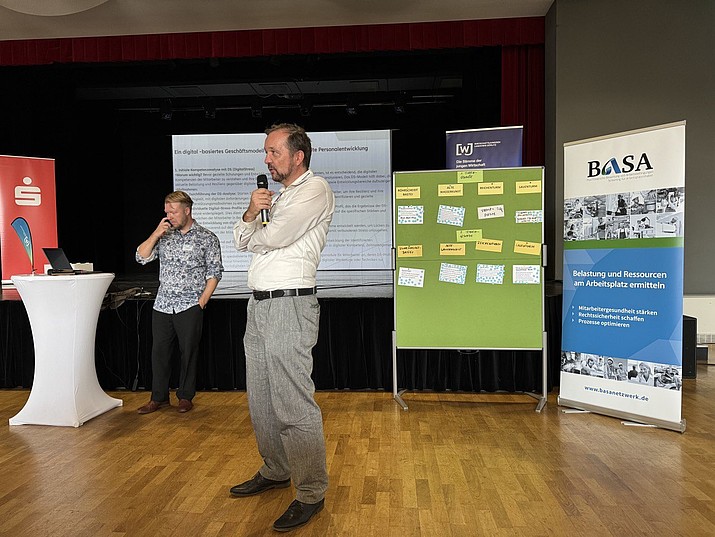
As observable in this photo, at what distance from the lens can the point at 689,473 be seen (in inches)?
123

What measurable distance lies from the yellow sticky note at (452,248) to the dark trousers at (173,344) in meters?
1.71

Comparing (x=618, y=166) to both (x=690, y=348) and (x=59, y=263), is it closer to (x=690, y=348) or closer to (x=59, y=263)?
(x=690, y=348)

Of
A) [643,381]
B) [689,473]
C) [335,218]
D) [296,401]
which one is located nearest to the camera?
[296,401]

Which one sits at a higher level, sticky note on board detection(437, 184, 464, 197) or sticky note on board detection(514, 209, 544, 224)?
sticky note on board detection(437, 184, 464, 197)

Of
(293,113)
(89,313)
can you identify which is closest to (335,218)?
(293,113)

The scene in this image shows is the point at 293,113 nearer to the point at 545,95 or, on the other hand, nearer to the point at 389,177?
the point at 389,177

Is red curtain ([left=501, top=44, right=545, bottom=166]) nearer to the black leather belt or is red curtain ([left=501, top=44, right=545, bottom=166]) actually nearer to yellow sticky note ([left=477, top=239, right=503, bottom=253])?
yellow sticky note ([left=477, top=239, right=503, bottom=253])

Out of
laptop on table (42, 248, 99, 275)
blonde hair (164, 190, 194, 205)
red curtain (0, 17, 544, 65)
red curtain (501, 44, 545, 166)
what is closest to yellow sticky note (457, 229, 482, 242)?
blonde hair (164, 190, 194, 205)

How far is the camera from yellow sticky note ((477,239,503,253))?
4387mm

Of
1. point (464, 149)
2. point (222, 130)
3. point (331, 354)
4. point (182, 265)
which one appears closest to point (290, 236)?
point (182, 265)

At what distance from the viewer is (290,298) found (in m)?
2.56

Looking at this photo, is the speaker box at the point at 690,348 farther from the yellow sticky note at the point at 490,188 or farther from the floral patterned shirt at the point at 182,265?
the floral patterned shirt at the point at 182,265

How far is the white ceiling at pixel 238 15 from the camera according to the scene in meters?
6.21

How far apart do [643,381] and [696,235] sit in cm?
308
